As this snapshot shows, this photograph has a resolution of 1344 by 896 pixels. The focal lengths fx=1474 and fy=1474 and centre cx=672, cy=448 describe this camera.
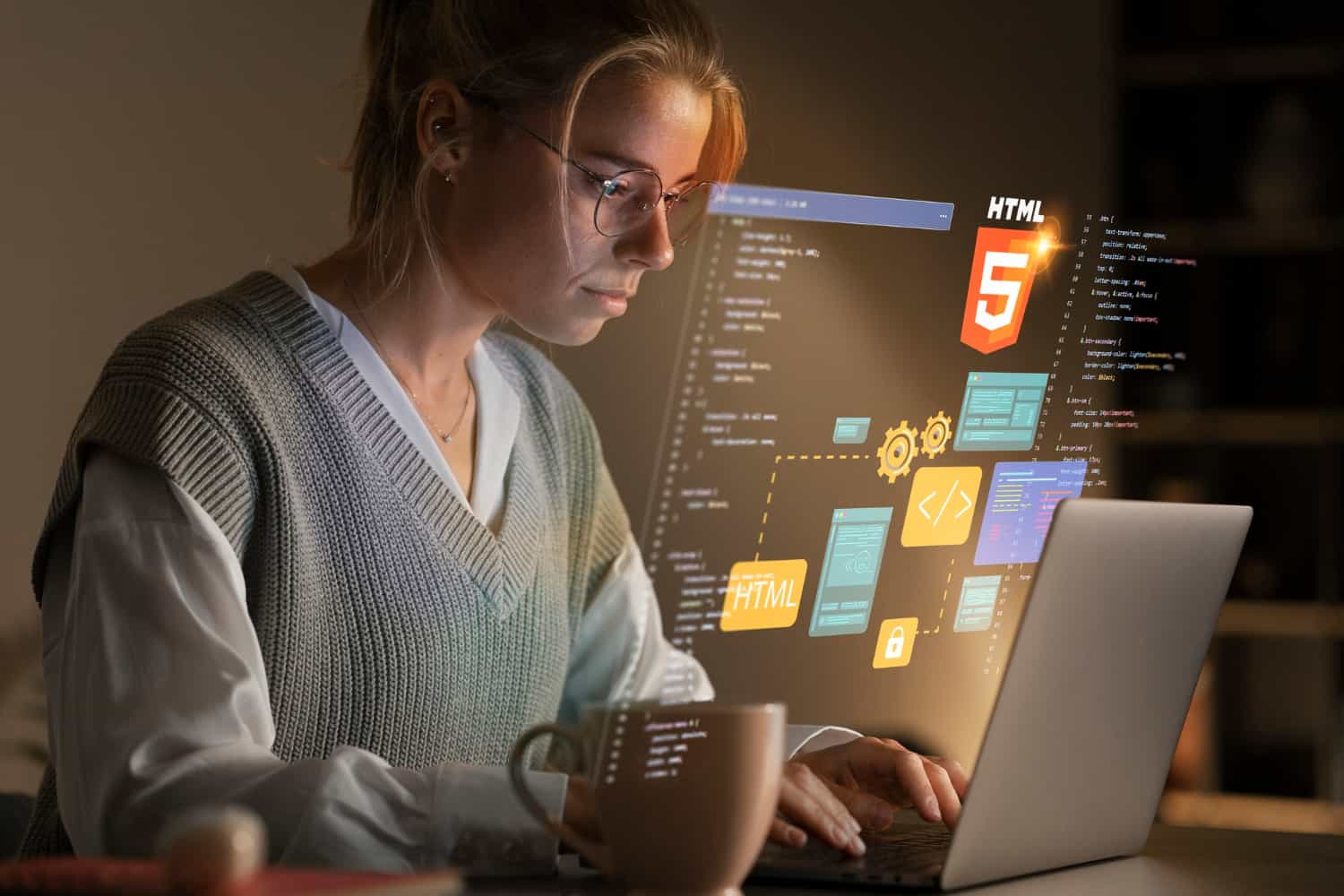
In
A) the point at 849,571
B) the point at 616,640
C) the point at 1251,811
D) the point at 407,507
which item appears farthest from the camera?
the point at 1251,811

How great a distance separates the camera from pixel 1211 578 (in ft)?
3.11

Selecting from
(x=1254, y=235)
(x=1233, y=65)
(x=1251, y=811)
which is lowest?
(x=1251, y=811)

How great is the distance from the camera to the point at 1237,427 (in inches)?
121

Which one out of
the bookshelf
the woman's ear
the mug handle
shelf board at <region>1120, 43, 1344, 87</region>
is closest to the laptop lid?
the mug handle

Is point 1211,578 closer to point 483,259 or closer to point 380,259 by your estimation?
point 483,259

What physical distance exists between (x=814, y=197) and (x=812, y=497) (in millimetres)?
162

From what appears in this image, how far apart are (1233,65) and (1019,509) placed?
2.51 meters

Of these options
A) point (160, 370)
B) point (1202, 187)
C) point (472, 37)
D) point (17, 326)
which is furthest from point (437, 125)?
point (1202, 187)

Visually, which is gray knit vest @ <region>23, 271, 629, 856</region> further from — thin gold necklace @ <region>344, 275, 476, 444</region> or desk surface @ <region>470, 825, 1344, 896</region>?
desk surface @ <region>470, 825, 1344, 896</region>

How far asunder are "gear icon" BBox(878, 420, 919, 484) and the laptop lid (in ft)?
0.35

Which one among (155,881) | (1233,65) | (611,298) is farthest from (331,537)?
(1233,65)

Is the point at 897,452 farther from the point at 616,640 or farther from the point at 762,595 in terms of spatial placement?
the point at 616,640

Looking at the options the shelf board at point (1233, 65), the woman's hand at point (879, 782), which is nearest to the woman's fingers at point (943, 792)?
the woman's hand at point (879, 782)

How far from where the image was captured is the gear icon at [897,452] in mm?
851
